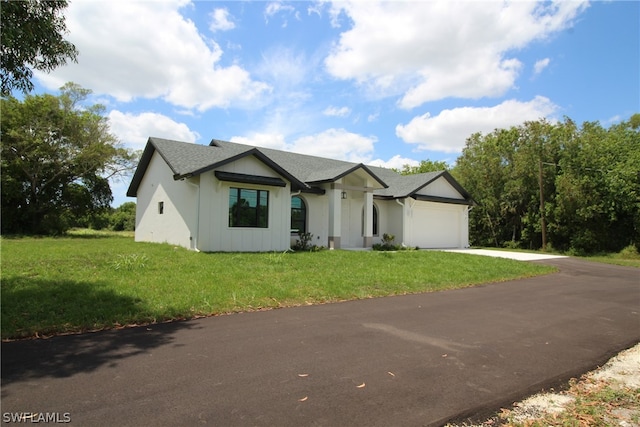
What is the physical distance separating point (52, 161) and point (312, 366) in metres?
29.9

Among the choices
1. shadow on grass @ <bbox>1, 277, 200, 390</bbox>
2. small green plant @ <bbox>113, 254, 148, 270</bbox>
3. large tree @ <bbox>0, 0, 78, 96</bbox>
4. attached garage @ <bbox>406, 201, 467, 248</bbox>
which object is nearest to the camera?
shadow on grass @ <bbox>1, 277, 200, 390</bbox>

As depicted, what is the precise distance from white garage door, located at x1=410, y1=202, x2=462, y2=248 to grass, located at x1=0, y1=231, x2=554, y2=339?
8445 millimetres

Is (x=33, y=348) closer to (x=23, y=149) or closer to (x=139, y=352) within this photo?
(x=139, y=352)

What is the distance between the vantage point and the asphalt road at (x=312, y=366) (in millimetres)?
3275

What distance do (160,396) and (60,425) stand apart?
2.51ft

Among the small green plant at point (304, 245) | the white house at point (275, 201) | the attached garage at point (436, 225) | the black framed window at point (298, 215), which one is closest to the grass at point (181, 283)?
the white house at point (275, 201)

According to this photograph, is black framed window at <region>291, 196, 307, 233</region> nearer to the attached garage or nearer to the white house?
the white house

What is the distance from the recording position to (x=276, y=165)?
15672 mm

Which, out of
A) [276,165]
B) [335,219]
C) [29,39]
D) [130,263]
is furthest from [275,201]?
[29,39]

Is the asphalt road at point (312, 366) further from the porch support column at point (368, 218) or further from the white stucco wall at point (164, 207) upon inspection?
the porch support column at point (368, 218)

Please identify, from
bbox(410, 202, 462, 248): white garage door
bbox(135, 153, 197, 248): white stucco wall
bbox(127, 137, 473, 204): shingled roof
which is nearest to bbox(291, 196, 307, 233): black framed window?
bbox(127, 137, 473, 204): shingled roof

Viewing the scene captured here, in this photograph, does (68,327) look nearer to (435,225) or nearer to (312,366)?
(312,366)

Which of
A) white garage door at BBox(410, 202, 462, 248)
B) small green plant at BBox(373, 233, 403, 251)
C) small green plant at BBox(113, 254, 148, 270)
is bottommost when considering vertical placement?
small green plant at BBox(113, 254, 148, 270)

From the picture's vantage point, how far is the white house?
1474cm
